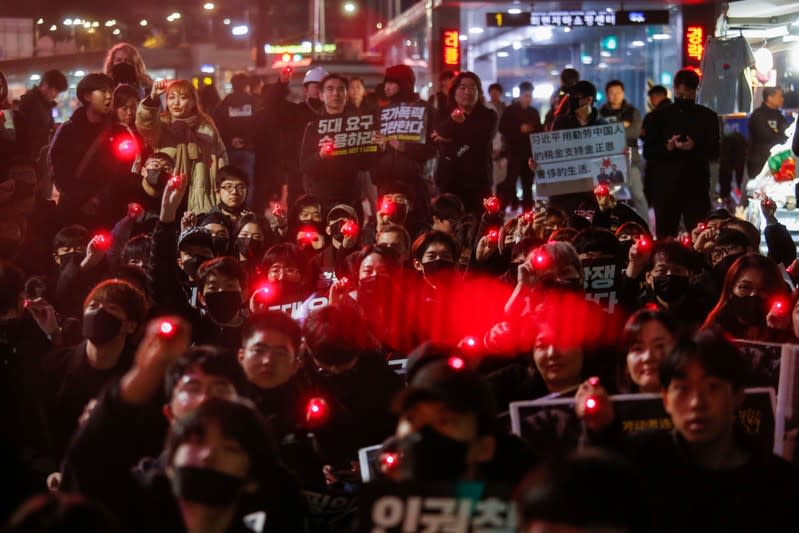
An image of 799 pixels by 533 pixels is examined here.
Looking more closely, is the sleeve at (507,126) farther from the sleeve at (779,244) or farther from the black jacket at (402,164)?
the sleeve at (779,244)

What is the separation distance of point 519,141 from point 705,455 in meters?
14.1

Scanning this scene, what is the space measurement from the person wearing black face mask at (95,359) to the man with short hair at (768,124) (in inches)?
476

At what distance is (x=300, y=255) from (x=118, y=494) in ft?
12.6

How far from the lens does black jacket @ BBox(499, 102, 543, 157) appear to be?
1805cm

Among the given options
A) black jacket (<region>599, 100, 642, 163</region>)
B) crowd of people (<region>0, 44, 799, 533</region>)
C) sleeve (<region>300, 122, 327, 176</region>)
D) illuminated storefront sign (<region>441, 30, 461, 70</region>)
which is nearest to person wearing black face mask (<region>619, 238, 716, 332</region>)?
crowd of people (<region>0, 44, 799, 533</region>)

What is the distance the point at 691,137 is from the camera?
12.5 metres

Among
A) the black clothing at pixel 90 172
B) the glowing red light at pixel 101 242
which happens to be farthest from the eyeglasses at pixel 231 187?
the glowing red light at pixel 101 242

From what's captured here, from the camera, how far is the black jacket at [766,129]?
1645 cm

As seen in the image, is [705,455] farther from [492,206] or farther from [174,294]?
[492,206]

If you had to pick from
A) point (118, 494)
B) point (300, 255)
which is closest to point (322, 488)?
point (118, 494)

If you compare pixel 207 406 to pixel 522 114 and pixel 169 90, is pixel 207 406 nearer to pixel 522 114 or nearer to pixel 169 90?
pixel 169 90

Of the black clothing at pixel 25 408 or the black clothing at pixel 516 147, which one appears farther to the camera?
the black clothing at pixel 516 147

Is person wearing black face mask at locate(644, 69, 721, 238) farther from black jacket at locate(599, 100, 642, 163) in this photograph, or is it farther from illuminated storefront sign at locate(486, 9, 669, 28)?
illuminated storefront sign at locate(486, 9, 669, 28)

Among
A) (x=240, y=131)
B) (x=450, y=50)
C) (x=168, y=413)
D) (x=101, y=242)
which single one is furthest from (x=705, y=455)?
(x=450, y=50)
